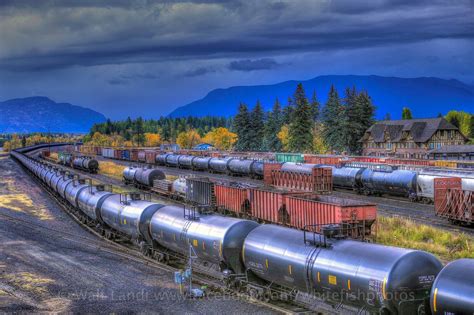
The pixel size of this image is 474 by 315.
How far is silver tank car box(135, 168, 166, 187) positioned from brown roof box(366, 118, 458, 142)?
6240 cm

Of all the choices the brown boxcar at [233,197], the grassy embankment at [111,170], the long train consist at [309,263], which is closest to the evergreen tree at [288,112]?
the grassy embankment at [111,170]

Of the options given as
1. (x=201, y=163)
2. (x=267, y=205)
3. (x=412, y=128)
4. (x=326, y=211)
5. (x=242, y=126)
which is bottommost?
(x=267, y=205)

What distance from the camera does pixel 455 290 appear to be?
1334 centimetres

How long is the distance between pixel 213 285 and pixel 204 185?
21921 mm

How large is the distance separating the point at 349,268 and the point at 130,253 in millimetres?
18451

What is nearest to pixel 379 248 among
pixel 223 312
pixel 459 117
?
pixel 223 312

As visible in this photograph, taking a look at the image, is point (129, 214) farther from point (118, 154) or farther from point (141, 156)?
point (118, 154)

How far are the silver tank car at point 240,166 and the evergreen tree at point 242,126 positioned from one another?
167 ft

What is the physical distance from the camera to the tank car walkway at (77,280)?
21.5 m

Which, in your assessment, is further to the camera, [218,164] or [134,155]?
[134,155]

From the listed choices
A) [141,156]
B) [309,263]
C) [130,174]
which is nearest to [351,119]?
[141,156]

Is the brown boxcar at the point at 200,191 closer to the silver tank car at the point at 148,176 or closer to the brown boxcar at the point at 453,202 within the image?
Answer: the silver tank car at the point at 148,176

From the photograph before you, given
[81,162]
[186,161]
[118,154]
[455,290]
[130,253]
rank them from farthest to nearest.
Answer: [118,154] → [81,162] → [186,161] → [130,253] → [455,290]

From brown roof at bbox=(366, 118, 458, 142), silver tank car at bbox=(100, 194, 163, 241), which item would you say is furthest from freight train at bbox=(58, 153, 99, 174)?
silver tank car at bbox=(100, 194, 163, 241)
